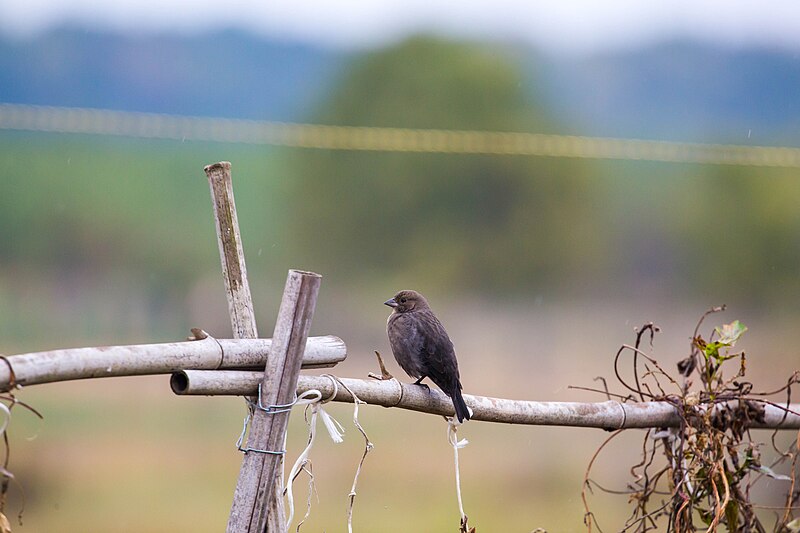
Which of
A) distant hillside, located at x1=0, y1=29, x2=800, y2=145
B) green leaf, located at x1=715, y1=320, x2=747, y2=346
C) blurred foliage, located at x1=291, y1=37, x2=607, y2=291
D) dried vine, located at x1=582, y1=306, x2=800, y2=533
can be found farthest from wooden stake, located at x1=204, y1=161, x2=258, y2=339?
distant hillside, located at x1=0, y1=29, x2=800, y2=145

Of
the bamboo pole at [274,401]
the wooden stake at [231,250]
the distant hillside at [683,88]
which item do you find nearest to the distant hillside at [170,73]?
the distant hillside at [683,88]

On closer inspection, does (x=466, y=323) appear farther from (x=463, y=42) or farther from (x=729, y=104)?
(x=729, y=104)

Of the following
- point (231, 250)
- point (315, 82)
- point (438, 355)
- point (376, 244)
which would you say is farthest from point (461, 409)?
point (315, 82)

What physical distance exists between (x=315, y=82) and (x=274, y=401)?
3037cm

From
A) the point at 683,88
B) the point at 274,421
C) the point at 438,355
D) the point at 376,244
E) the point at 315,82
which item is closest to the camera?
the point at 274,421

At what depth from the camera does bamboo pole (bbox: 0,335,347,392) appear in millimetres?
1887

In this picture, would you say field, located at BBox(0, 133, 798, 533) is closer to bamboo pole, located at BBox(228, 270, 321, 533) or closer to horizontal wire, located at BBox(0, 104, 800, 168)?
horizontal wire, located at BBox(0, 104, 800, 168)

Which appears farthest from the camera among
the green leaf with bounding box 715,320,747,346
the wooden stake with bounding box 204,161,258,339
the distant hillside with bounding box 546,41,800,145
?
the distant hillside with bounding box 546,41,800,145

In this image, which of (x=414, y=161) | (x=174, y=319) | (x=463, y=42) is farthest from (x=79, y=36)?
(x=174, y=319)

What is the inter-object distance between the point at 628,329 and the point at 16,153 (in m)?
13.9

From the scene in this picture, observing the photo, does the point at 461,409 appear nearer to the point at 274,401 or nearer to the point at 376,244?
the point at 274,401

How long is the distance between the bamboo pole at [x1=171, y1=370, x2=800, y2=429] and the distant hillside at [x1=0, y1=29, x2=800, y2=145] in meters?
23.6

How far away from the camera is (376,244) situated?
22547 millimetres

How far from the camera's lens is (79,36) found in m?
34.9
